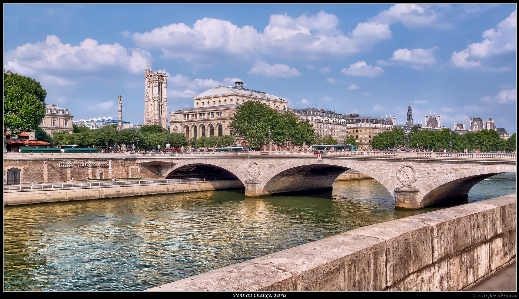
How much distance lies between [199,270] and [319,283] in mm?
18012

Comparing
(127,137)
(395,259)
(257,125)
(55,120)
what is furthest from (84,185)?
(55,120)

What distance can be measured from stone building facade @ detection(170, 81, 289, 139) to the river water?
3270 inches

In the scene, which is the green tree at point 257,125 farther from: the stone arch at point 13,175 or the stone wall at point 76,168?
the stone arch at point 13,175

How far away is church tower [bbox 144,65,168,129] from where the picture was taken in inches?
6831

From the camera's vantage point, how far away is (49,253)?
84.8 ft

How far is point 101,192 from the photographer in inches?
2026

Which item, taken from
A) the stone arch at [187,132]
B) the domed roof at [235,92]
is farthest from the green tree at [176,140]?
the stone arch at [187,132]

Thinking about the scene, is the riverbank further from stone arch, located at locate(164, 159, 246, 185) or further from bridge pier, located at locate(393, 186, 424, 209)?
bridge pier, located at locate(393, 186, 424, 209)

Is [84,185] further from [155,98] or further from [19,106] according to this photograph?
[155,98]

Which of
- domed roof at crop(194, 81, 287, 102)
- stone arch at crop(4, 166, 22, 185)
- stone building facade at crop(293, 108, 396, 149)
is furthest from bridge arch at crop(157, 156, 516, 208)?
stone building facade at crop(293, 108, 396, 149)

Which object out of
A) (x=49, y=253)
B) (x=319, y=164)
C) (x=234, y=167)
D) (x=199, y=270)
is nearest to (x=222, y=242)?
(x=199, y=270)

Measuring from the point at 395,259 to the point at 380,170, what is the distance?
138ft

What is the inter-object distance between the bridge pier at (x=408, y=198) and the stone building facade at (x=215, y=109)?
9293cm

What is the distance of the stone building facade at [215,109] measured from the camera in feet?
453
